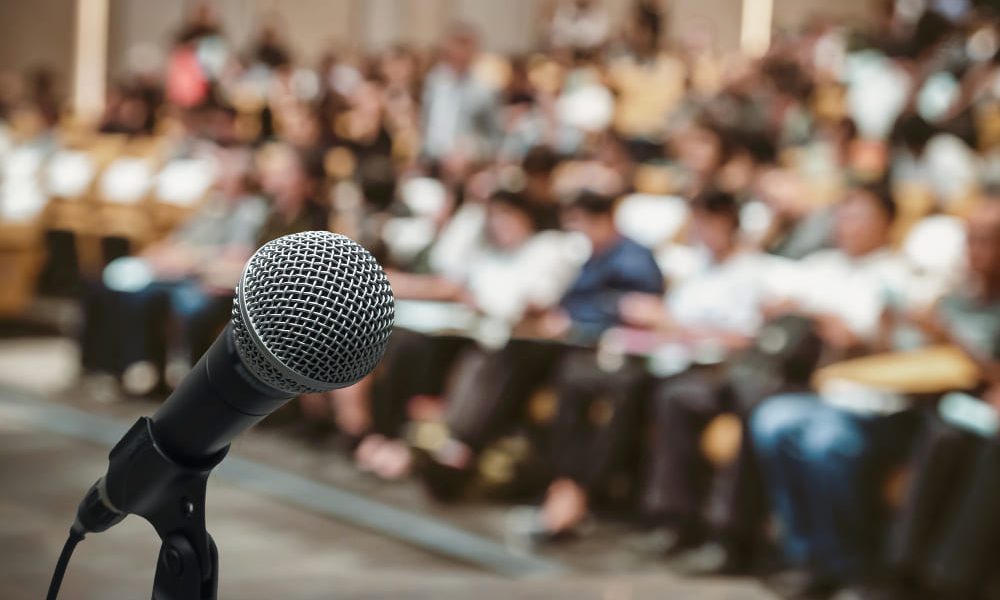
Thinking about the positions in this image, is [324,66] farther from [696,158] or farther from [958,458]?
[958,458]

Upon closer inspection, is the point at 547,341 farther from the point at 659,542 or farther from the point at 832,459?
the point at 832,459

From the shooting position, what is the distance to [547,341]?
384 cm

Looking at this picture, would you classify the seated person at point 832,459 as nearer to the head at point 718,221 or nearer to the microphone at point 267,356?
the head at point 718,221

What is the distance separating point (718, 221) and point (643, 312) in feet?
1.12

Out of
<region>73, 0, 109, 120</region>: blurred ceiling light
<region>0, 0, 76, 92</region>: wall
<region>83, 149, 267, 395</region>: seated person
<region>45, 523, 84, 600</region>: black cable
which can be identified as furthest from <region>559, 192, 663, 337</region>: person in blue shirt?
<region>0, 0, 76, 92</region>: wall

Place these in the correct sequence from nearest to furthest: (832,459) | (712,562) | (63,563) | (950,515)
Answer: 1. (63,563)
2. (950,515)
3. (832,459)
4. (712,562)

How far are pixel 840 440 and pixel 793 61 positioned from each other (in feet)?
15.0

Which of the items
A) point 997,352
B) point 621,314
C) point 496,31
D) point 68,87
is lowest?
point 68,87

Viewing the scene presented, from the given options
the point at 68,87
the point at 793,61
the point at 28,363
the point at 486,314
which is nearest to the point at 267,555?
the point at 486,314

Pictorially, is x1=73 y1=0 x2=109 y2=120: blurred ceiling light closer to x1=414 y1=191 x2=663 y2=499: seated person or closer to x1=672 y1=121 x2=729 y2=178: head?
x1=672 y1=121 x2=729 y2=178: head

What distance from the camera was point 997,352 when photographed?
9.05ft

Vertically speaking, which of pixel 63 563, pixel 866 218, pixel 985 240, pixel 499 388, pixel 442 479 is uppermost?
pixel 63 563

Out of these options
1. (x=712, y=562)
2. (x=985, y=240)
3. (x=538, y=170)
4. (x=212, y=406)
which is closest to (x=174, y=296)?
(x=538, y=170)

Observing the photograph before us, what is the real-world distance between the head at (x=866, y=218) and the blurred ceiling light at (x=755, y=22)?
24.9 feet
